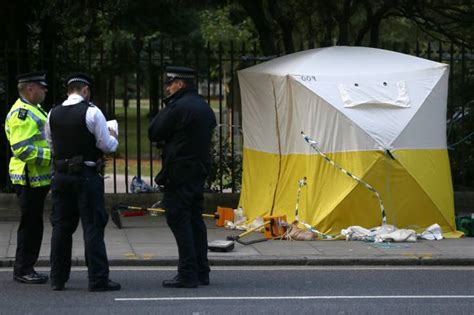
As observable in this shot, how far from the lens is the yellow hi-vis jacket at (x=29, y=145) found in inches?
356

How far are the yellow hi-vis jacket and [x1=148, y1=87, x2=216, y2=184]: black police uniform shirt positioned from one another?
1006mm

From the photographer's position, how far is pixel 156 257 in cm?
1070

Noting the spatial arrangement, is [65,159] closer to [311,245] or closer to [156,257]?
[156,257]

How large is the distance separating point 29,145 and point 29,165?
0.19 meters

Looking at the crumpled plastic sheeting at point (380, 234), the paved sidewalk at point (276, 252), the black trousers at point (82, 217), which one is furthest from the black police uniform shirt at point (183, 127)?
the crumpled plastic sheeting at point (380, 234)

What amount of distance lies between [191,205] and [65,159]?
119 cm

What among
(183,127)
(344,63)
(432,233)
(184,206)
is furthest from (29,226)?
(432,233)

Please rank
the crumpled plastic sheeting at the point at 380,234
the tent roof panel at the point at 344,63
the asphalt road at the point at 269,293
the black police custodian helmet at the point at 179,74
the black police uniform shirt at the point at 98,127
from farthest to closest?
the tent roof panel at the point at 344,63, the crumpled plastic sheeting at the point at 380,234, the black police custodian helmet at the point at 179,74, the black police uniform shirt at the point at 98,127, the asphalt road at the point at 269,293

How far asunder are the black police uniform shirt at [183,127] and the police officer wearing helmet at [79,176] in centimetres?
46

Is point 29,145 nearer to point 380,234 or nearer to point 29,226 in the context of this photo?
point 29,226

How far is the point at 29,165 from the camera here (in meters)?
9.11

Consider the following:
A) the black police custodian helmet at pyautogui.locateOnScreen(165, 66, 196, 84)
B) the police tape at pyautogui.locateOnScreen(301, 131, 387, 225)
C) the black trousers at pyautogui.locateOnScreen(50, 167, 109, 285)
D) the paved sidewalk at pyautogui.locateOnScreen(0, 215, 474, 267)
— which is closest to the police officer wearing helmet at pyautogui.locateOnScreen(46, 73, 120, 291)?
the black trousers at pyautogui.locateOnScreen(50, 167, 109, 285)

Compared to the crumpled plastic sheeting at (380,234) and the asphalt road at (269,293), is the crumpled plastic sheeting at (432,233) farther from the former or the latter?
the asphalt road at (269,293)

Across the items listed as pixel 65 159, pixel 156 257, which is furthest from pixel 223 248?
pixel 65 159
